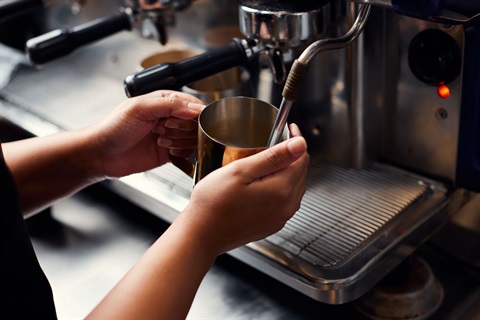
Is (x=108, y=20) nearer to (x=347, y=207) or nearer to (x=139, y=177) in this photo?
(x=139, y=177)

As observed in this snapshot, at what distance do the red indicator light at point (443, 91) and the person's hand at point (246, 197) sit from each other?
260 mm

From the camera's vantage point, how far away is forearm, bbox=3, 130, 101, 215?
2.39 ft

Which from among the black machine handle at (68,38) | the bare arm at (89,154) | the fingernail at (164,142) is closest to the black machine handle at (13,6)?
the black machine handle at (68,38)

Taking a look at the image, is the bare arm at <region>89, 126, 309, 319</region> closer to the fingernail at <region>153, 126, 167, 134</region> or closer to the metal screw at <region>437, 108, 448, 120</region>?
the fingernail at <region>153, 126, 167, 134</region>

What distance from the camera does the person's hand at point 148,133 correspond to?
0.68 metres

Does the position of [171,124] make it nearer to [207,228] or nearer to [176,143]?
[176,143]

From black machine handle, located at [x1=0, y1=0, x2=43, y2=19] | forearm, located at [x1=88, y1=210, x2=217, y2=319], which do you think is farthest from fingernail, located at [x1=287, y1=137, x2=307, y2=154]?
black machine handle, located at [x1=0, y1=0, x2=43, y2=19]

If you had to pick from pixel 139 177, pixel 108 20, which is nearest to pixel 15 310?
pixel 139 177

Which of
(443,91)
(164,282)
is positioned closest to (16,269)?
(164,282)

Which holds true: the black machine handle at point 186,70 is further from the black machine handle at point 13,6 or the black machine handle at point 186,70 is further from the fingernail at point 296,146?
the black machine handle at point 13,6

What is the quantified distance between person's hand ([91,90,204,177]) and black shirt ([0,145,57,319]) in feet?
0.56

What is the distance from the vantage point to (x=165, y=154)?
2.41 feet

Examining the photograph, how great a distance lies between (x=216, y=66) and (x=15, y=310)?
1.03 feet

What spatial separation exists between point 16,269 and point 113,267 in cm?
27
